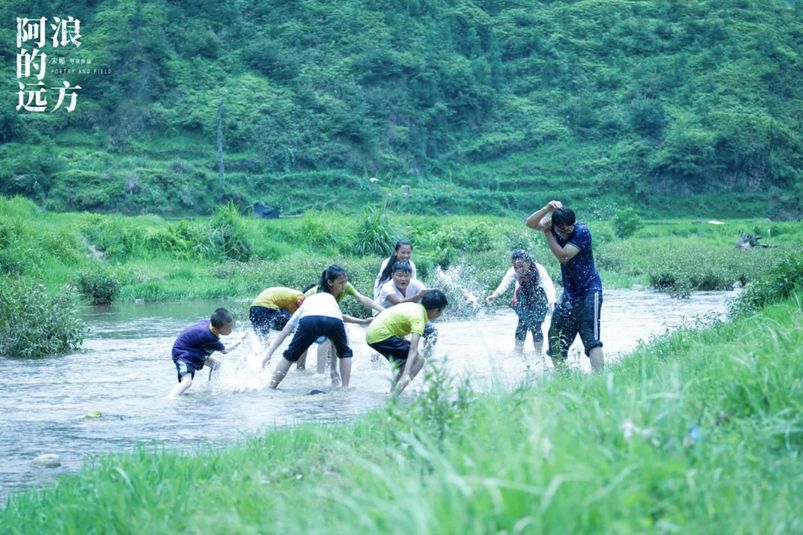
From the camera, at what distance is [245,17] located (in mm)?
69312

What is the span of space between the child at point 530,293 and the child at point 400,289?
1.02 metres

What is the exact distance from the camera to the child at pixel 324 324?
10.7 meters

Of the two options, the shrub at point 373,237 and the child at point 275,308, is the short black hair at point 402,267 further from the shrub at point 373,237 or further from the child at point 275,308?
the shrub at point 373,237

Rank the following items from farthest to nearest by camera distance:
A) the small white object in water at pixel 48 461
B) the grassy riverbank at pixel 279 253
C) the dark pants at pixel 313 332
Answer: the grassy riverbank at pixel 279 253 < the dark pants at pixel 313 332 < the small white object in water at pixel 48 461

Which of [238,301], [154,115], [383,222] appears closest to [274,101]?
[154,115]

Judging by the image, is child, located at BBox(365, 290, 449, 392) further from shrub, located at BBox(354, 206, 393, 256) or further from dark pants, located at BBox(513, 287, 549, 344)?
shrub, located at BBox(354, 206, 393, 256)

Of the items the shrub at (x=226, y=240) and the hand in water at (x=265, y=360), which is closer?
the hand in water at (x=265, y=360)

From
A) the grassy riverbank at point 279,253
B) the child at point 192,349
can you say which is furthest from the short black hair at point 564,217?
the grassy riverbank at point 279,253

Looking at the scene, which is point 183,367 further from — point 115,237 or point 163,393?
Result: point 115,237

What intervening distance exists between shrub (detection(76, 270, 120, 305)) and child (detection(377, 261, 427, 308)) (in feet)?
40.4

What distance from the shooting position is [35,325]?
14.5 meters

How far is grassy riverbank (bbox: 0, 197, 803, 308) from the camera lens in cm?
2445

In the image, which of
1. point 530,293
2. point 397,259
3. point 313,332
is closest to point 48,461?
point 313,332

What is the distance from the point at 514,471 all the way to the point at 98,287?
20.4 meters
